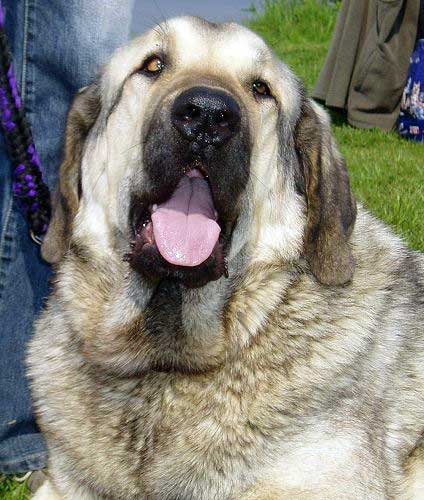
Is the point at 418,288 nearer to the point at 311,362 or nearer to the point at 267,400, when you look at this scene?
the point at 311,362

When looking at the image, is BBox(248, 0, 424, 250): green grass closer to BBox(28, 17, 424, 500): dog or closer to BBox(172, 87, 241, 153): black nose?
BBox(28, 17, 424, 500): dog

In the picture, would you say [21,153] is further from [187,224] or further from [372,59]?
[372,59]

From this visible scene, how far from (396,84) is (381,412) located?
6.35 metres

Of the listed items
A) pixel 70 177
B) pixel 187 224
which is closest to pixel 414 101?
pixel 70 177

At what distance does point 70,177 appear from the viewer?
308 cm

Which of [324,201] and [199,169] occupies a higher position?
[199,169]

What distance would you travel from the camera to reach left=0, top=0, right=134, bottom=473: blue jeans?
314 centimetres

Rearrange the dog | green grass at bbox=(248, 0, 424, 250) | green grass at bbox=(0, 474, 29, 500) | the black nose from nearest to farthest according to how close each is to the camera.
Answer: the black nose < the dog < green grass at bbox=(0, 474, 29, 500) < green grass at bbox=(248, 0, 424, 250)

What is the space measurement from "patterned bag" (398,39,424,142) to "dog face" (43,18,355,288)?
5.39 meters

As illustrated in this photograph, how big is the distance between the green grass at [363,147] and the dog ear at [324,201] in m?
0.79

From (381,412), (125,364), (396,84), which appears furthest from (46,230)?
(396,84)

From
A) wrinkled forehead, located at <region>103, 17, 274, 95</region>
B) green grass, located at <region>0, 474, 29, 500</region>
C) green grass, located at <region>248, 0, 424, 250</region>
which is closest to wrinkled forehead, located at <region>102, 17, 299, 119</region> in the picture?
wrinkled forehead, located at <region>103, 17, 274, 95</region>

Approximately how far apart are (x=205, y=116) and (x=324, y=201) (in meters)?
0.72

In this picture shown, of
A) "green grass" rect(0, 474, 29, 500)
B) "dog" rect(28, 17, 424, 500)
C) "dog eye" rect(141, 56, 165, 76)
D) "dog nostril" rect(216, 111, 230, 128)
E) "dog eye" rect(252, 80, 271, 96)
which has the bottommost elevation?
"green grass" rect(0, 474, 29, 500)
